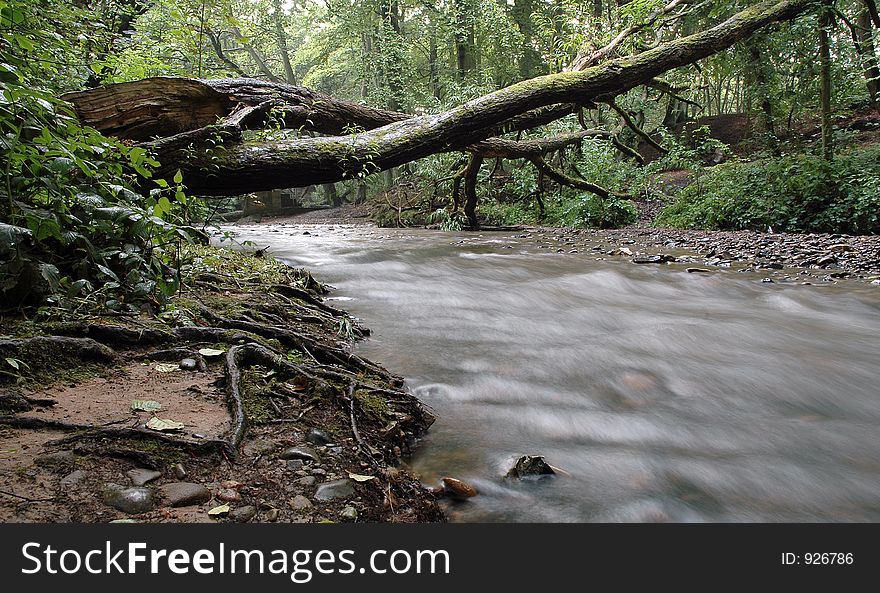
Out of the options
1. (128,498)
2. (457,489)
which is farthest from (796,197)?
(128,498)

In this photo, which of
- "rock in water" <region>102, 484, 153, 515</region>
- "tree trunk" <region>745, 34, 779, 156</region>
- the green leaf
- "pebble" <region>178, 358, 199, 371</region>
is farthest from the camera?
"tree trunk" <region>745, 34, 779, 156</region>

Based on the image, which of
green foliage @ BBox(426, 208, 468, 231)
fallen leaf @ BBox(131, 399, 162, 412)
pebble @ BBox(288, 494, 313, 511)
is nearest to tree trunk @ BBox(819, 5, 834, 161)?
green foliage @ BBox(426, 208, 468, 231)

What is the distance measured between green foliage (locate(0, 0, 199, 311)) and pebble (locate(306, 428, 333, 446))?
1.28m

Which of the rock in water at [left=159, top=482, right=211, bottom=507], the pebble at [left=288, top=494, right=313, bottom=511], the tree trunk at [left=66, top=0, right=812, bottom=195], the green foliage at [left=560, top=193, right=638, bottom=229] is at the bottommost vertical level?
the pebble at [left=288, top=494, right=313, bottom=511]

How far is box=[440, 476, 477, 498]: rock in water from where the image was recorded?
84.2 inches

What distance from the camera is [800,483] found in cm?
230

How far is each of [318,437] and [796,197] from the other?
1086cm

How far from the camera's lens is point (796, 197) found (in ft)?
33.0

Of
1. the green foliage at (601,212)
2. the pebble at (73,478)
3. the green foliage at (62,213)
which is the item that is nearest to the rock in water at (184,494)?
the pebble at (73,478)

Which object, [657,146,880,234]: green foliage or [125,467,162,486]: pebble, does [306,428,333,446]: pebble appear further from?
[657,146,880,234]: green foliage

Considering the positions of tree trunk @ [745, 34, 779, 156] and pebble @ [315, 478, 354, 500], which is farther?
tree trunk @ [745, 34, 779, 156]

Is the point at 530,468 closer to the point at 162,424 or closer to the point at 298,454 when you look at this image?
the point at 298,454

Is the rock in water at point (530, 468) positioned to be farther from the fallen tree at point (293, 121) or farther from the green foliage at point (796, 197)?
the green foliage at point (796, 197)
